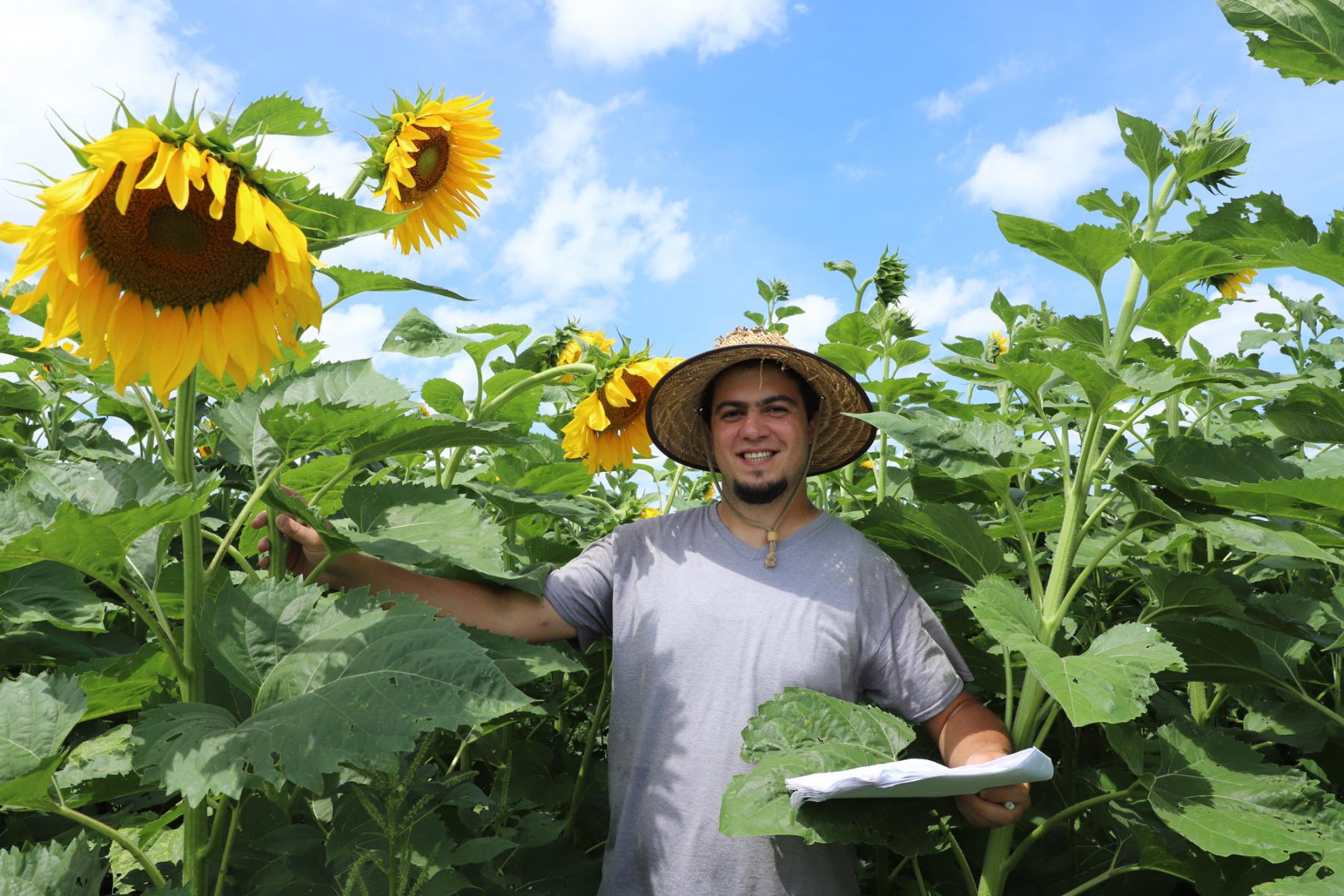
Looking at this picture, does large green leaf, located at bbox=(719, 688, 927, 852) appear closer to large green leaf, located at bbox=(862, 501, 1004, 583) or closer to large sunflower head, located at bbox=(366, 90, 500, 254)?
large green leaf, located at bbox=(862, 501, 1004, 583)

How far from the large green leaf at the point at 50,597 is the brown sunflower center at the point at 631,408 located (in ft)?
4.05

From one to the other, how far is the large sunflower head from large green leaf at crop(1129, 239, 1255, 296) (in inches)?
61.9

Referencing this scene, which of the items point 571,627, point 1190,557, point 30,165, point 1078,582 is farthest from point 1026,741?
point 30,165

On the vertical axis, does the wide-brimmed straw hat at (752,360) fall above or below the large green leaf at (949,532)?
above

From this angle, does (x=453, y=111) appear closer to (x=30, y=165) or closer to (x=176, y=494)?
(x=30, y=165)

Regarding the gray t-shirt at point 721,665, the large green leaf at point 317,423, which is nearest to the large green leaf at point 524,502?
the gray t-shirt at point 721,665

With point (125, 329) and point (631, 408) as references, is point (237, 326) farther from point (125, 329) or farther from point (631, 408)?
point (631, 408)

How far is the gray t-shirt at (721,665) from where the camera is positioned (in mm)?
2266

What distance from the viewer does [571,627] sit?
8.25ft

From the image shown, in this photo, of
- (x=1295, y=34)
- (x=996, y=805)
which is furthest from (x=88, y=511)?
(x=1295, y=34)

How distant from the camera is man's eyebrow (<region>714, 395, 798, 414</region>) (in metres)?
2.67

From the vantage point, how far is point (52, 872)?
1.59 metres

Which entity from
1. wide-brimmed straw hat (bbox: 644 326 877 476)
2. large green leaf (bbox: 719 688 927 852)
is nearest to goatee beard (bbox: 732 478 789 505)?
wide-brimmed straw hat (bbox: 644 326 877 476)

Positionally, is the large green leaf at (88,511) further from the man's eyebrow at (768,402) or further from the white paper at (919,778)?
the man's eyebrow at (768,402)
